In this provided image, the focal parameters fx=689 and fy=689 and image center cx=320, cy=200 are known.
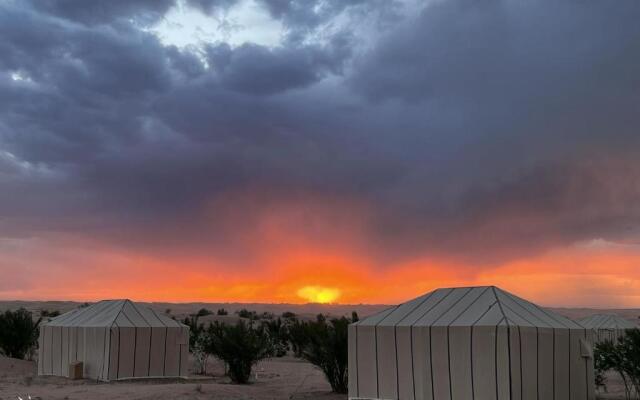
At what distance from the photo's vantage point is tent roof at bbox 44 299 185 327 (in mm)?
22402

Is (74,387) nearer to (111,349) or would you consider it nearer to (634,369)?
(111,349)

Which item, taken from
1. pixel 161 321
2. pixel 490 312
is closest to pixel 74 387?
pixel 161 321

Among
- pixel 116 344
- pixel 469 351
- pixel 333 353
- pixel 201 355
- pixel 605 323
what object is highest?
pixel 605 323

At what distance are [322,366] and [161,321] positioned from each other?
6.38 metres

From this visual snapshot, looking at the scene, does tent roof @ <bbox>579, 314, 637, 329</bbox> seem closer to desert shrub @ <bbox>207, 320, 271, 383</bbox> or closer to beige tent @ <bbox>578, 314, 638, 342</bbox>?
beige tent @ <bbox>578, 314, 638, 342</bbox>

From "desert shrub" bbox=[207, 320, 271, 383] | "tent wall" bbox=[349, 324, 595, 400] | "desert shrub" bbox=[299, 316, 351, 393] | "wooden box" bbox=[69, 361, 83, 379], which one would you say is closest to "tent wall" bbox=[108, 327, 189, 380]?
"desert shrub" bbox=[207, 320, 271, 383]

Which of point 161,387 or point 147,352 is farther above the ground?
point 147,352

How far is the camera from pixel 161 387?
18.8 meters

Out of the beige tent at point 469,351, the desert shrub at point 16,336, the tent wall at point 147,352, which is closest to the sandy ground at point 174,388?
the tent wall at point 147,352

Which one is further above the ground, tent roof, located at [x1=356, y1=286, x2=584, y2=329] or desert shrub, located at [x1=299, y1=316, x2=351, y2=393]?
tent roof, located at [x1=356, y1=286, x2=584, y2=329]

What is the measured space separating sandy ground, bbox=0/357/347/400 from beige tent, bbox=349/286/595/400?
303cm

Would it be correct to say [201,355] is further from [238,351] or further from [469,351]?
[469,351]

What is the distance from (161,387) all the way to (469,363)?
892 cm

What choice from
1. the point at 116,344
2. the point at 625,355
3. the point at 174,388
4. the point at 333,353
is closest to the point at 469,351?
the point at 625,355
